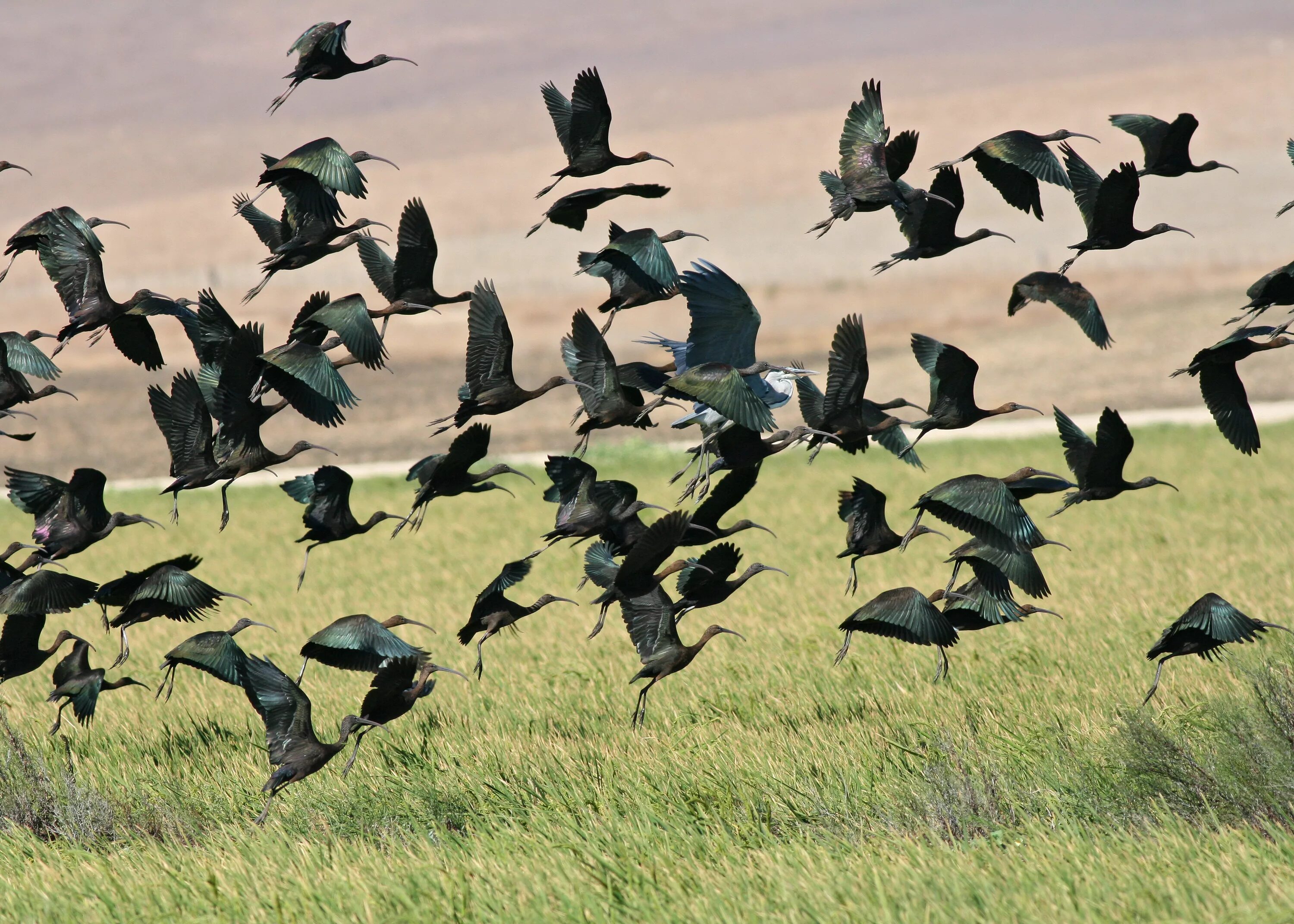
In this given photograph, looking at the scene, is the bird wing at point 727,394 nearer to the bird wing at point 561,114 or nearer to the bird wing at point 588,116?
the bird wing at point 588,116

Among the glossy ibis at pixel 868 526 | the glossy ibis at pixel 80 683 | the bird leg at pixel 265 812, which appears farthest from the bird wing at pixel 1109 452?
the glossy ibis at pixel 80 683

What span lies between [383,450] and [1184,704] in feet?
94.6

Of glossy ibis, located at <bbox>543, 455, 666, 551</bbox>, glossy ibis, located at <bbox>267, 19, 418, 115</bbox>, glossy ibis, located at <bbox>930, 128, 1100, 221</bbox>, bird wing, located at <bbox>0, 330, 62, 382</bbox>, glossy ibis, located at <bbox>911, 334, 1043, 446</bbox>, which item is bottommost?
glossy ibis, located at <bbox>543, 455, 666, 551</bbox>

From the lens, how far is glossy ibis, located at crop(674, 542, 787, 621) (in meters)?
6.40

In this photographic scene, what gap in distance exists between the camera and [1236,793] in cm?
688

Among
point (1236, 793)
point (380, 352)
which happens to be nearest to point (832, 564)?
point (1236, 793)

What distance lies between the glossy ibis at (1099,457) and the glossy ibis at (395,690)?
2.90 metres

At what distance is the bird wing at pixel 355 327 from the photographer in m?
5.73

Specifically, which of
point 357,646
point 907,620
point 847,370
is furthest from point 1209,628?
point 357,646

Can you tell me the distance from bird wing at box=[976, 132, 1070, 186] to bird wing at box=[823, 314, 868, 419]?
1.06m

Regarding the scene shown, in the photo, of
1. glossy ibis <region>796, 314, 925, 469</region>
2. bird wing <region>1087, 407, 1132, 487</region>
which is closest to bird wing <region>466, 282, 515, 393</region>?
glossy ibis <region>796, 314, 925, 469</region>

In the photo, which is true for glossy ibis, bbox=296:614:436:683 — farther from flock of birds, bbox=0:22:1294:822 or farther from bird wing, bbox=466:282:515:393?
bird wing, bbox=466:282:515:393

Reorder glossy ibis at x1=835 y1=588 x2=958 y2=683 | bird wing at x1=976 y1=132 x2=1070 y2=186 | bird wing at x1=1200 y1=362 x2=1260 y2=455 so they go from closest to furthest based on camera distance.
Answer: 1. bird wing at x1=1200 y1=362 x2=1260 y2=455
2. bird wing at x1=976 y1=132 x2=1070 y2=186
3. glossy ibis at x1=835 y1=588 x2=958 y2=683

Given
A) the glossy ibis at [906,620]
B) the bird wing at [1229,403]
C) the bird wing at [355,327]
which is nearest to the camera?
the bird wing at [355,327]
